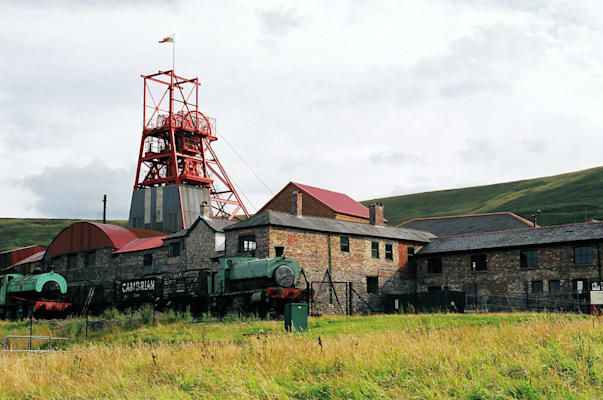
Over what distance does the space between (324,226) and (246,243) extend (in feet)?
17.8

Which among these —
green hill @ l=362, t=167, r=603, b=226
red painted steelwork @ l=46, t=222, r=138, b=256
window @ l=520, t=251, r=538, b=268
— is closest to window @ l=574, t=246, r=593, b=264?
window @ l=520, t=251, r=538, b=268

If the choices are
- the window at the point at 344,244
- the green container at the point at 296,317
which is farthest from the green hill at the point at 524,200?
the green container at the point at 296,317

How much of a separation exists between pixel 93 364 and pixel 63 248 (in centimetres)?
4578

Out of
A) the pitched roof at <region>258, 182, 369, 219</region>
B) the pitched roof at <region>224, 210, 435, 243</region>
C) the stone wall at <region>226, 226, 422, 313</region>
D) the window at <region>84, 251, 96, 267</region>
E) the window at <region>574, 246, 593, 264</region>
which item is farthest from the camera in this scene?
the pitched roof at <region>258, 182, 369, 219</region>

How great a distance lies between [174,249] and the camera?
1917 inches

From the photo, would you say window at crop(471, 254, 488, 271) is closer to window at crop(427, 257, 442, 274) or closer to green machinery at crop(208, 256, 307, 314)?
window at crop(427, 257, 442, 274)

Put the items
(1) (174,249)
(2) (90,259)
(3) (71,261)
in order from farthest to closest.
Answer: (3) (71,261), (2) (90,259), (1) (174,249)

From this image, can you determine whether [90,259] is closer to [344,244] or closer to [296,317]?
[344,244]

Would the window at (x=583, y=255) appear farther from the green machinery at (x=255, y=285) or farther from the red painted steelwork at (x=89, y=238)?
the red painted steelwork at (x=89, y=238)

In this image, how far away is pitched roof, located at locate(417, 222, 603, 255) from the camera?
4031 centimetres

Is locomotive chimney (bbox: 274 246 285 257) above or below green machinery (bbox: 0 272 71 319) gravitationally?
above

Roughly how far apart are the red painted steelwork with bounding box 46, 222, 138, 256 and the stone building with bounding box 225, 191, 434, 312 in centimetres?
1518

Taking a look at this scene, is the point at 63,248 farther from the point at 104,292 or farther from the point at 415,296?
the point at 415,296

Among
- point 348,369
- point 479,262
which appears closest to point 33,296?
point 479,262
